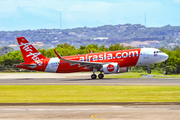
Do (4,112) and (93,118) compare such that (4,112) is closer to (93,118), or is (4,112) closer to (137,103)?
(93,118)

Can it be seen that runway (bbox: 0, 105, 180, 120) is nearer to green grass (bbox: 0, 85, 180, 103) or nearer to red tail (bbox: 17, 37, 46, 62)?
green grass (bbox: 0, 85, 180, 103)

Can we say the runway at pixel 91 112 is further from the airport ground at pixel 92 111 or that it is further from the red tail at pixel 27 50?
the red tail at pixel 27 50

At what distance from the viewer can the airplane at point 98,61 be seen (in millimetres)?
43062

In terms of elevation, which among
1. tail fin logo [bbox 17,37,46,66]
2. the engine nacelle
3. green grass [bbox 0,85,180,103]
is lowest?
green grass [bbox 0,85,180,103]

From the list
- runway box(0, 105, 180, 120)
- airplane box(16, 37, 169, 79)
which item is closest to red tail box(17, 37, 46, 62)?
airplane box(16, 37, 169, 79)

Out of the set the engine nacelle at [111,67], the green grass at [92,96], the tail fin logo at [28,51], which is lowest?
the green grass at [92,96]

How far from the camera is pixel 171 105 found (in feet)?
62.5

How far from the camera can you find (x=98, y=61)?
146ft

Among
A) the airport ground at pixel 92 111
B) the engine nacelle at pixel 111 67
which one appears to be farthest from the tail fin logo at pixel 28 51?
the airport ground at pixel 92 111

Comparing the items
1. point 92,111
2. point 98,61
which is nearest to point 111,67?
point 98,61

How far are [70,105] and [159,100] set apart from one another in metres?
5.69

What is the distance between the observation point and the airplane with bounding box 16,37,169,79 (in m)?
43.1

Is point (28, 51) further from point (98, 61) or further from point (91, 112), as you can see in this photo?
point (91, 112)

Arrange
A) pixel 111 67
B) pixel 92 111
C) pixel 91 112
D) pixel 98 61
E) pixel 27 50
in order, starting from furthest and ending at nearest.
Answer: pixel 27 50, pixel 98 61, pixel 111 67, pixel 92 111, pixel 91 112
